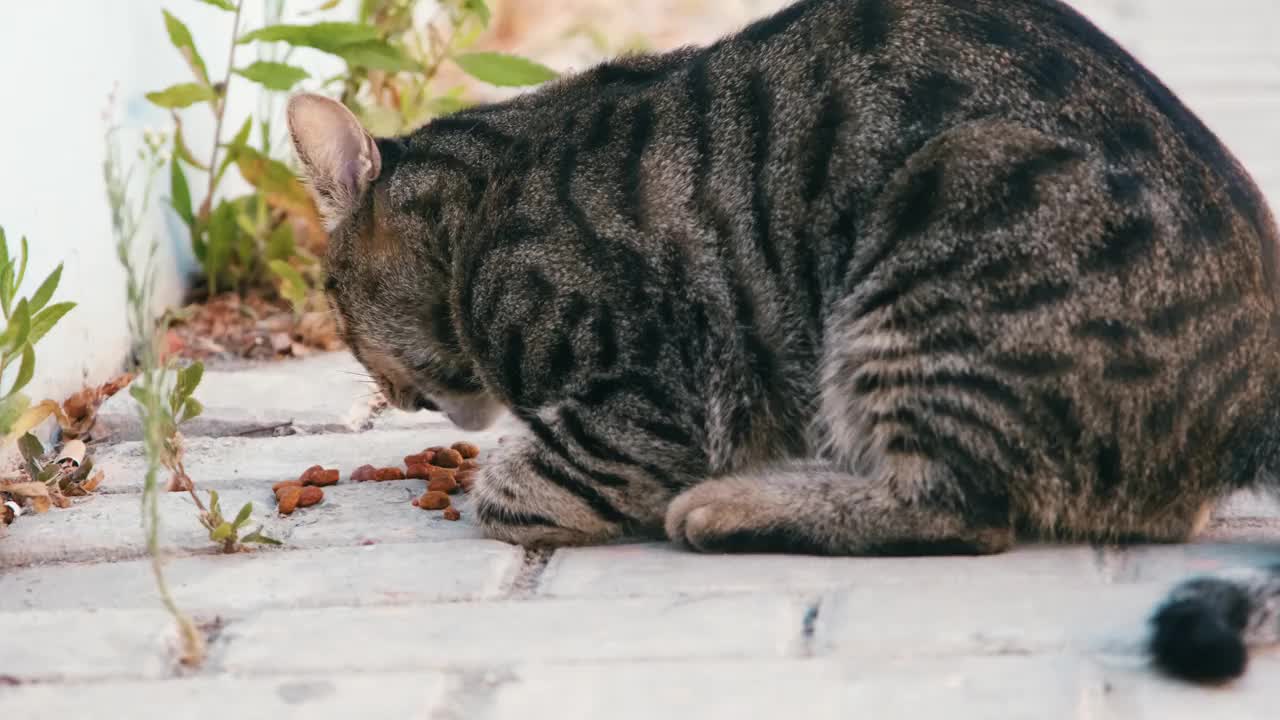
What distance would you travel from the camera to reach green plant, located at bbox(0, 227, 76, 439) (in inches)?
138

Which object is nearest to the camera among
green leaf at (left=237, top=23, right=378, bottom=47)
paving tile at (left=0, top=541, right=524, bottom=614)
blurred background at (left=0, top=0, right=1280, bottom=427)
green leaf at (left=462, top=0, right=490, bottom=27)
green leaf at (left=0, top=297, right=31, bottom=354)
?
paving tile at (left=0, top=541, right=524, bottom=614)

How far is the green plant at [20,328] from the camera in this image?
350cm

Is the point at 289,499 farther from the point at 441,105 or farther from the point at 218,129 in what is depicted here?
the point at 441,105

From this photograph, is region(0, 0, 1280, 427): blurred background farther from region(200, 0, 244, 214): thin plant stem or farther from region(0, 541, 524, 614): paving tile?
region(0, 541, 524, 614): paving tile

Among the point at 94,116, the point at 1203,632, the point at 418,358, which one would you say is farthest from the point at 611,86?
the point at 1203,632

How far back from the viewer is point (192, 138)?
541 centimetres

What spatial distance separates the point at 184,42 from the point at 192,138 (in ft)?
2.03

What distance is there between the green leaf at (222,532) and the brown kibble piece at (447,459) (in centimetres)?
85

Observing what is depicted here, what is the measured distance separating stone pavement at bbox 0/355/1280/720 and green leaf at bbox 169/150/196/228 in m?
1.69

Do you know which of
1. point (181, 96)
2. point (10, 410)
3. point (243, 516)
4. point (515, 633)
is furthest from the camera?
point (181, 96)

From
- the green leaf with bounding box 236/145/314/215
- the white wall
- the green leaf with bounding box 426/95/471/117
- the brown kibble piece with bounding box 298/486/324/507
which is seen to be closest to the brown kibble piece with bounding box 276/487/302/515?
the brown kibble piece with bounding box 298/486/324/507

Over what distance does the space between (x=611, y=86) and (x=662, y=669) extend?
1750 millimetres

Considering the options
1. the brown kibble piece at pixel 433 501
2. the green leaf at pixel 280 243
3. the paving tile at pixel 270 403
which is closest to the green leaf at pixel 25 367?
the paving tile at pixel 270 403

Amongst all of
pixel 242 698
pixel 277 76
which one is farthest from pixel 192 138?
pixel 242 698
